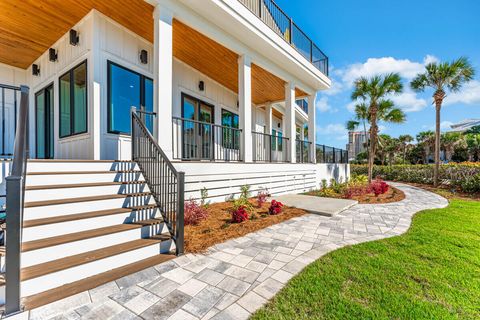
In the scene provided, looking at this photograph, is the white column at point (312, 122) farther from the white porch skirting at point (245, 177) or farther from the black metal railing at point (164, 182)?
the black metal railing at point (164, 182)

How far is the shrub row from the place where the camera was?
988 centimetres

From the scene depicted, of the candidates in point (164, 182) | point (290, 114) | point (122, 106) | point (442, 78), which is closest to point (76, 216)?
point (164, 182)

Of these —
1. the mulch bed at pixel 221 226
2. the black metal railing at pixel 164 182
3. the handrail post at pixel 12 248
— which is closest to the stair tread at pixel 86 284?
the handrail post at pixel 12 248

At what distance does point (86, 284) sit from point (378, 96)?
1264 centimetres

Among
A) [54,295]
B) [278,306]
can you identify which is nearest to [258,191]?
[278,306]

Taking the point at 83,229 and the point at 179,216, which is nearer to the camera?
the point at 83,229

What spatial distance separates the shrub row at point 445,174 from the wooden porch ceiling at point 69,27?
10847mm

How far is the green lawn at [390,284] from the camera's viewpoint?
6.35ft

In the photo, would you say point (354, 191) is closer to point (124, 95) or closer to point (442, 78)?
point (442, 78)

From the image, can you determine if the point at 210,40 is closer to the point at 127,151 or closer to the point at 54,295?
the point at 127,151

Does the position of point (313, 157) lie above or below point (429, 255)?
above

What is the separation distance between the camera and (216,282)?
236 centimetres

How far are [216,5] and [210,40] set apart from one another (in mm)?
1051

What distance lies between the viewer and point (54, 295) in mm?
2031
